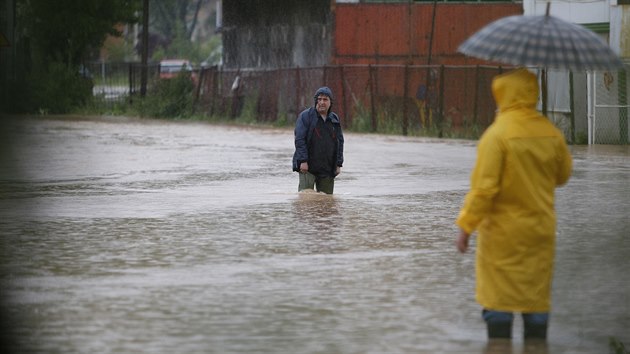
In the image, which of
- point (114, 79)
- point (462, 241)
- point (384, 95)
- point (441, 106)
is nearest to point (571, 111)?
point (441, 106)

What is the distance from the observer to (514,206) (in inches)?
305

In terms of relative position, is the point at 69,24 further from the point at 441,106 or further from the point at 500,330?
the point at 500,330

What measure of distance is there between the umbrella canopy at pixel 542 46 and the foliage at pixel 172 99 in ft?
135

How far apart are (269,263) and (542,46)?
13.0ft

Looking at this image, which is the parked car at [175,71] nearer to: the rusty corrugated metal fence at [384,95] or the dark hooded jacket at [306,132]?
the rusty corrugated metal fence at [384,95]

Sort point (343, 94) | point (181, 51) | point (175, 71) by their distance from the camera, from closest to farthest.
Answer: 1. point (343, 94)
2. point (175, 71)
3. point (181, 51)

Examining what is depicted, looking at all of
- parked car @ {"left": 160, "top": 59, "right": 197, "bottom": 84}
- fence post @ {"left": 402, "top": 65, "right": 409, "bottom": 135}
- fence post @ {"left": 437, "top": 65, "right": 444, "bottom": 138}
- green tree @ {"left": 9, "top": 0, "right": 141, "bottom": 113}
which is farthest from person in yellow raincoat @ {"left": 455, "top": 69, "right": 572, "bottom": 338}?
green tree @ {"left": 9, "top": 0, "right": 141, "bottom": 113}

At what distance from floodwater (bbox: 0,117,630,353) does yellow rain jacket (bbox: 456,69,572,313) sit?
376mm

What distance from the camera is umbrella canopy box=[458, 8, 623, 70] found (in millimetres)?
7953

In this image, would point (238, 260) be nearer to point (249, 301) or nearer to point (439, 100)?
point (249, 301)

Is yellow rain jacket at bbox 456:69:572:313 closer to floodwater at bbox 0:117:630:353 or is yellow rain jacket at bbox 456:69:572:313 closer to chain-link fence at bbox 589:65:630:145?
floodwater at bbox 0:117:630:353

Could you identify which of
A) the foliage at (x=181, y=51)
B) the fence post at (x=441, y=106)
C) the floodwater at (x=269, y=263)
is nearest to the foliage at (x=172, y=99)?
the fence post at (x=441, y=106)

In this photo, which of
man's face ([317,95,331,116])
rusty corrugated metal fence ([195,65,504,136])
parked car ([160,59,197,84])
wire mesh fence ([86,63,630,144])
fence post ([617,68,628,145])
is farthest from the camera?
parked car ([160,59,197,84])

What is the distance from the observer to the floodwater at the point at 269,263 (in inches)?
326
